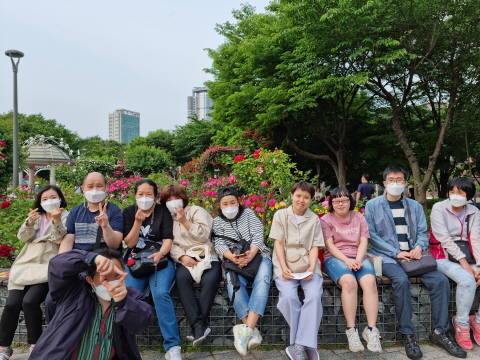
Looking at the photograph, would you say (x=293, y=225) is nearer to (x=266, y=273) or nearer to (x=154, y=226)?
(x=266, y=273)

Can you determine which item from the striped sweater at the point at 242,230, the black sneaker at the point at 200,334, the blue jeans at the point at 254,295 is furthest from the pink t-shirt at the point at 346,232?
the black sneaker at the point at 200,334

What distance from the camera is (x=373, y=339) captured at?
10.8 ft

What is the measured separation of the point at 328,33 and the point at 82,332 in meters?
11.0

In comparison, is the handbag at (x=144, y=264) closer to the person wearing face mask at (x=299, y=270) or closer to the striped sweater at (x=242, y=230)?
the striped sweater at (x=242, y=230)

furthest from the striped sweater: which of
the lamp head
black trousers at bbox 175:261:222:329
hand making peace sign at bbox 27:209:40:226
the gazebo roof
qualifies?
the gazebo roof

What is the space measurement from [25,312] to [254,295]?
2.00 metres

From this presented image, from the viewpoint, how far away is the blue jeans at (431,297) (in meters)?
3.45

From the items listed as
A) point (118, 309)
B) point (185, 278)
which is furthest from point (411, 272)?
point (118, 309)

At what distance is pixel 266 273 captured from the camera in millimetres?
3490

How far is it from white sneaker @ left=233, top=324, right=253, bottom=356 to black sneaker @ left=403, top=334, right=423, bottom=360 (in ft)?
4.69

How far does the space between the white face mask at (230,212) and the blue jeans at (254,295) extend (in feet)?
2.02

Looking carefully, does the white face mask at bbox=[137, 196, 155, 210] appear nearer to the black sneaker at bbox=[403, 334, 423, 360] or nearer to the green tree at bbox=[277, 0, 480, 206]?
the black sneaker at bbox=[403, 334, 423, 360]

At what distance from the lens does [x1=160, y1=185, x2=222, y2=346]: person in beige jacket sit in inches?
132

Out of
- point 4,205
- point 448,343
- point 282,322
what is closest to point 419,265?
point 448,343
